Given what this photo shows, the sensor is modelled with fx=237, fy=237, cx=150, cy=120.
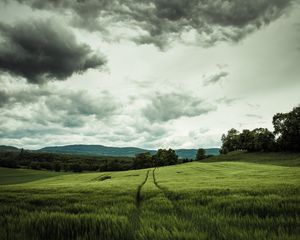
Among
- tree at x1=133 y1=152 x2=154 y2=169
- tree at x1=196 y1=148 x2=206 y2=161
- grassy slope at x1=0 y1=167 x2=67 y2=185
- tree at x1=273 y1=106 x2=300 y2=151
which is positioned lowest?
grassy slope at x1=0 y1=167 x2=67 y2=185

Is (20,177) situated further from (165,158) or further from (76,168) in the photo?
(165,158)

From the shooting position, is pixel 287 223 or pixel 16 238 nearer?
pixel 16 238

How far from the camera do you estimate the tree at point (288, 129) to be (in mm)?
81863

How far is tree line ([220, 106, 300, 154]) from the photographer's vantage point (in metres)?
82.3

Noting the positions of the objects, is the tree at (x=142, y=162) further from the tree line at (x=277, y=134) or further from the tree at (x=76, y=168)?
the tree line at (x=277, y=134)

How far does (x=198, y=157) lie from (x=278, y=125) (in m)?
54.2

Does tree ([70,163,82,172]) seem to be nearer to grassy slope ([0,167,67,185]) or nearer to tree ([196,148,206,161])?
grassy slope ([0,167,67,185])

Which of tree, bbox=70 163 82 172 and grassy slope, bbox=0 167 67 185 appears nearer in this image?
grassy slope, bbox=0 167 67 185

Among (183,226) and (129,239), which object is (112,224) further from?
(183,226)

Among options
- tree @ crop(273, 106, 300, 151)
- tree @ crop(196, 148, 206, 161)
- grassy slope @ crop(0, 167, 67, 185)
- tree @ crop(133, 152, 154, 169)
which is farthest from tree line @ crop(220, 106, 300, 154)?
grassy slope @ crop(0, 167, 67, 185)

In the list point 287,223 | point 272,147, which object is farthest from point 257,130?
point 287,223

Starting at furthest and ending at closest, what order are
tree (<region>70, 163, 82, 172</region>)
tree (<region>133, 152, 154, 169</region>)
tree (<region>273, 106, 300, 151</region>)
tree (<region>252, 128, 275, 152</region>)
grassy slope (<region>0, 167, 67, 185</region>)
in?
1. tree (<region>70, 163, 82, 172</region>)
2. tree (<region>133, 152, 154, 169</region>)
3. tree (<region>252, 128, 275, 152</region>)
4. tree (<region>273, 106, 300, 151</region>)
5. grassy slope (<region>0, 167, 67, 185</region>)

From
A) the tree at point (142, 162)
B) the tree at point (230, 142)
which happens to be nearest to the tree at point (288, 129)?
the tree at point (230, 142)

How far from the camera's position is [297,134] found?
8200 cm
